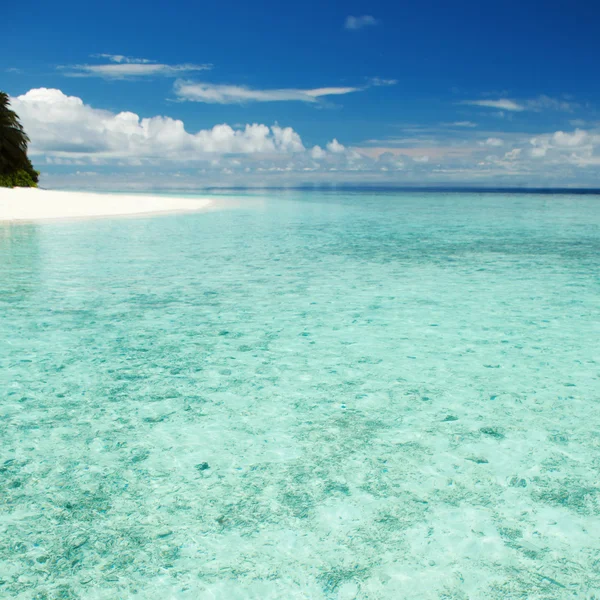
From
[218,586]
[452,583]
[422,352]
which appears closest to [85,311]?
[422,352]

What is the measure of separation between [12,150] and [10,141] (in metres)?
0.69

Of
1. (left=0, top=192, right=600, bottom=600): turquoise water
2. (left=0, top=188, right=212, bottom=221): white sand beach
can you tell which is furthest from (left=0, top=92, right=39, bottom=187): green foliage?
(left=0, top=192, right=600, bottom=600): turquoise water

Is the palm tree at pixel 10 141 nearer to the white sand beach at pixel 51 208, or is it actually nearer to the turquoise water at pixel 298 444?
the white sand beach at pixel 51 208

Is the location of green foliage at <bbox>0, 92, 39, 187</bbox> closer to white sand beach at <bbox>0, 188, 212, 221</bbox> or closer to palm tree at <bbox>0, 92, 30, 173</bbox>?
palm tree at <bbox>0, 92, 30, 173</bbox>

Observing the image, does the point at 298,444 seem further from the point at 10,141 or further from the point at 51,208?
the point at 10,141

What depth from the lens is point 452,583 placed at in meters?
2.67

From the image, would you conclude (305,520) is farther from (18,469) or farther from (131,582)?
(18,469)

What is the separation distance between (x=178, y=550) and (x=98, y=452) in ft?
4.21

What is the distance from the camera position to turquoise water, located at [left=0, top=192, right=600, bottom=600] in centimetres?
276

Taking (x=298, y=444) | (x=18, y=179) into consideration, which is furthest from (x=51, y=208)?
(x=298, y=444)

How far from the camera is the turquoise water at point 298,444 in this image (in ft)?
9.07

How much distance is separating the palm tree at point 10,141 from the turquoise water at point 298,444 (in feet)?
112

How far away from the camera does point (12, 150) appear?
38781mm

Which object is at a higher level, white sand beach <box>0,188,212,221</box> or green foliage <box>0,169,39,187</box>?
green foliage <box>0,169,39,187</box>
